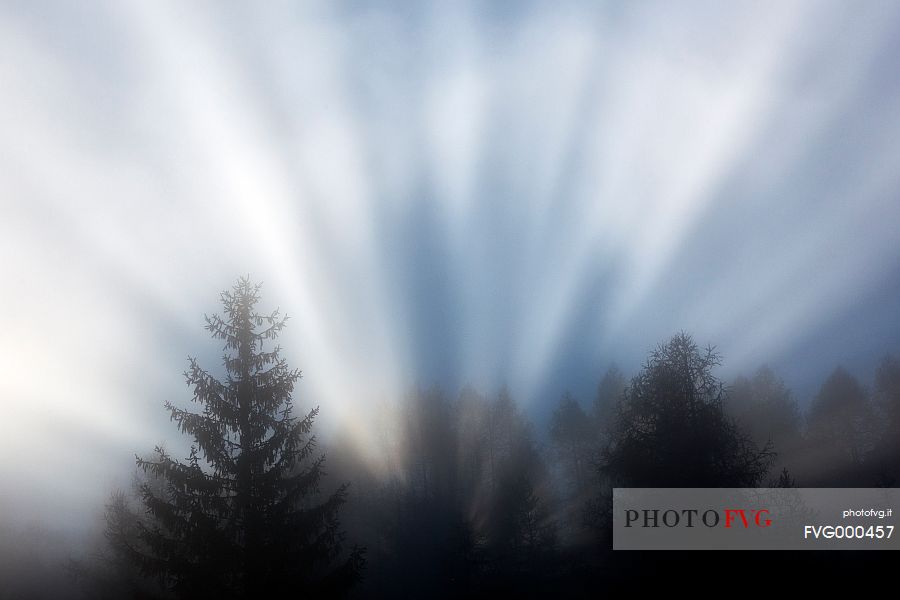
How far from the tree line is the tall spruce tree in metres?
0.05

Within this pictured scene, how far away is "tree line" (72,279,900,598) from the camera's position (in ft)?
67.1

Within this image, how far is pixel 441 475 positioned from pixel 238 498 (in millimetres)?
46975

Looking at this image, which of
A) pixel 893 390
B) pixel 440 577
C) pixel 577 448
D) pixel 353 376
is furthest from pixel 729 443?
pixel 353 376

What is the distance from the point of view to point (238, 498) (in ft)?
67.1

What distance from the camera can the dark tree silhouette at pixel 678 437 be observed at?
859 inches

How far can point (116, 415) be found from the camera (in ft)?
357

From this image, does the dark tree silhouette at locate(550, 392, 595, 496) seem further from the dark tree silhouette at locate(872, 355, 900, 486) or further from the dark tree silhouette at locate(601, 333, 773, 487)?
the dark tree silhouette at locate(601, 333, 773, 487)

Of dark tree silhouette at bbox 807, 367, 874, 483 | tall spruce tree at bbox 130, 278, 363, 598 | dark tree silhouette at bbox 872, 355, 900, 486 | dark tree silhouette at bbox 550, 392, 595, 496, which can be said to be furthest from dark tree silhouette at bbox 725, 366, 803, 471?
tall spruce tree at bbox 130, 278, 363, 598

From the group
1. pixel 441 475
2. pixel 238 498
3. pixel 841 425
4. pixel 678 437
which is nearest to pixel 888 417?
pixel 841 425

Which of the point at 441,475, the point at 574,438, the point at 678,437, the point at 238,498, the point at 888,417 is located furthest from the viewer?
the point at 574,438

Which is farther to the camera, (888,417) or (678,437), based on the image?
(888,417)

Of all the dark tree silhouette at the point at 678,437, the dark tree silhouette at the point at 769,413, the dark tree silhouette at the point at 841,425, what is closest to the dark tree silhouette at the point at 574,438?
the dark tree silhouette at the point at 769,413

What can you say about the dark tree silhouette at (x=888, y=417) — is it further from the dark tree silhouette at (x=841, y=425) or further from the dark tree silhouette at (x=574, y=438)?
the dark tree silhouette at (x=574, y=438)

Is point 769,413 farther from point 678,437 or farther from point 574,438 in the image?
point 678,437
